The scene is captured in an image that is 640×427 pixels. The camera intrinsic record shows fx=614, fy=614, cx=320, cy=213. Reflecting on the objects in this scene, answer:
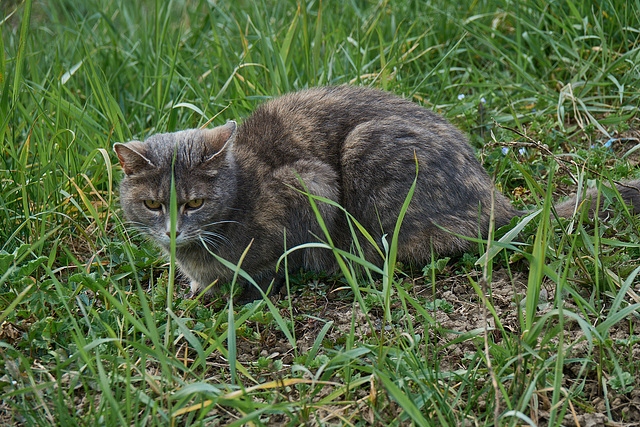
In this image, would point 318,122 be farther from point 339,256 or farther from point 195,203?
point 339,256

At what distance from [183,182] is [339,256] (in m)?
1.13

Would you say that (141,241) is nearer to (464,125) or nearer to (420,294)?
(420,294)

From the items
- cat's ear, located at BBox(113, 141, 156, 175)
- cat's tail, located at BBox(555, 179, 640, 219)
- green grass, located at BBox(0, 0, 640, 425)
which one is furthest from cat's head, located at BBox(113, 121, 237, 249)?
cat's tail, located at BBox(555, 179, 640, 219)

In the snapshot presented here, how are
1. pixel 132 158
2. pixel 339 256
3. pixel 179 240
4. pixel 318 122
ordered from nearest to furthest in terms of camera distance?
pixel 339 256 < pixel 179 240 < pixel 132 158 < pixel 318 122

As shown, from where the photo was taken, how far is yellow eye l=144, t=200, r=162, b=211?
10.2ft

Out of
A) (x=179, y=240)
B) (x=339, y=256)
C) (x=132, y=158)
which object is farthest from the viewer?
(x=132, y=158)

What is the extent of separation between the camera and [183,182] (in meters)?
3.04

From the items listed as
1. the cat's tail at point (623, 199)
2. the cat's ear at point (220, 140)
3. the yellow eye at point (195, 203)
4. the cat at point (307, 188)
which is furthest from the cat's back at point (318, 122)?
the cat's tail at point (623, 199)

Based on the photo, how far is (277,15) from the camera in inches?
209

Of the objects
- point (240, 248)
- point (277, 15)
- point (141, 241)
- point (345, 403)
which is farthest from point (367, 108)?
point (277, 15)

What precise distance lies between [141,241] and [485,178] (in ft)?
6.51

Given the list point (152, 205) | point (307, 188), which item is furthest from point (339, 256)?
point (152, 205)

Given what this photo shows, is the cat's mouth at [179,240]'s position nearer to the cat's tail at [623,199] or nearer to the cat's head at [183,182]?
the cat's head at [183,182]

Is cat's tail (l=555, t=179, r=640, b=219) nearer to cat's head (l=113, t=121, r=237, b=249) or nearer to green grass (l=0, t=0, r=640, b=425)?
green grass (l=0, t=0, r=640, b=425)
